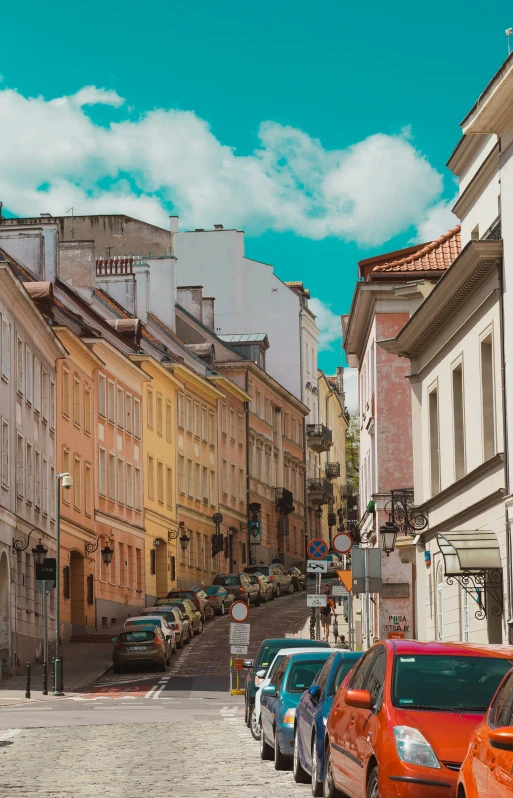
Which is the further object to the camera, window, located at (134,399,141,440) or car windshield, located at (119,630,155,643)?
window, located at (134,399,141,440)

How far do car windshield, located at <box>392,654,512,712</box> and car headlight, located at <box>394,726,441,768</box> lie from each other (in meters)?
0.53

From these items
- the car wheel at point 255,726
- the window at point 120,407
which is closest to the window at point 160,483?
the window at point 120,407

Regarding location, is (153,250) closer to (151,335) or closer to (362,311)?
(151,335)

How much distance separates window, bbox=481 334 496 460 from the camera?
2745 centimetres

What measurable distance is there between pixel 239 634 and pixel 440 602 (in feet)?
23.8

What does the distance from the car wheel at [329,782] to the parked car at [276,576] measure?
58447 millimetres

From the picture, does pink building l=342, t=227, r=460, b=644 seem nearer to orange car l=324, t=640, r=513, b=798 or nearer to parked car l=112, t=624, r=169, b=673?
parked car l=112, t=624, r=169, b=673

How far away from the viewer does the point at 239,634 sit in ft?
121

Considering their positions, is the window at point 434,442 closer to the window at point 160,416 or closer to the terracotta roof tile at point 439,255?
the terracotta roof tile at point 439,255

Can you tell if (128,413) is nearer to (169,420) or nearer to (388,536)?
(169,420)

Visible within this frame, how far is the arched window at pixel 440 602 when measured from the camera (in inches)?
1214

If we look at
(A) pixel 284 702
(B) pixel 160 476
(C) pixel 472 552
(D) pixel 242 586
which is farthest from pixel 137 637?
(B) pixel 160 476

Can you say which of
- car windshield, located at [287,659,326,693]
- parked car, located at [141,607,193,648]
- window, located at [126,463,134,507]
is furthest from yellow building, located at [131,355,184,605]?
car windshield, located at [287,659,326,693]

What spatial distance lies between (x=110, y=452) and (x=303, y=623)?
37.9 ft
